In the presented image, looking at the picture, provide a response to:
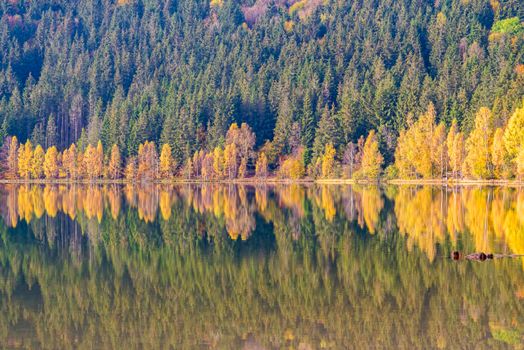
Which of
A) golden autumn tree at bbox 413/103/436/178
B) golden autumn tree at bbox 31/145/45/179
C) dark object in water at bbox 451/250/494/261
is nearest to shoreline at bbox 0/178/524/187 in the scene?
golden autumn tree at bbox 413/103/436/178

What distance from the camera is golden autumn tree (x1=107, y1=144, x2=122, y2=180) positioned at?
515ft

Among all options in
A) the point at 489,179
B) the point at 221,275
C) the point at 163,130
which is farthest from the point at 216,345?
the point at 163,130

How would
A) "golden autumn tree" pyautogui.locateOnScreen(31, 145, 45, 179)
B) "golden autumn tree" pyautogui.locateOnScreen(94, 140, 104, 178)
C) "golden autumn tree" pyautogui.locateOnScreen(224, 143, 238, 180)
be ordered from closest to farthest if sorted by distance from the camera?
1. "golden autumn tree" pyautogui.locateOnScreen(224, 143, 238, 180)
2. "golden autumn tree" pyautogui.locateOnScreen(94, 140, 104, 178)
3. "golden autumn tree" pyautogui.locateOnScreen(31, 145, 45, 179)

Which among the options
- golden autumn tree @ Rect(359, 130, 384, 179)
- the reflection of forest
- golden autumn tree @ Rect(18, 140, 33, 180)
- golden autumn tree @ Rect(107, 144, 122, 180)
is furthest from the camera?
golden autumn tree @ Rect(18, 140, 33, 180)

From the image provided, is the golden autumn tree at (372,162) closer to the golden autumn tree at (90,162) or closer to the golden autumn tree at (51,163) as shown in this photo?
the golden autumn tree at (90,162)

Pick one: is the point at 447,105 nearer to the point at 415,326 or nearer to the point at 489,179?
the point at 489,179

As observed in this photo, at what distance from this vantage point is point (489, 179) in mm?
101562

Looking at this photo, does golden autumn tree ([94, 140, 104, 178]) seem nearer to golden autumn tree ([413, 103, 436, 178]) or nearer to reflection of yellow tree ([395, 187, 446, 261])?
golden autumn tree ([413, 103, 436, 178])

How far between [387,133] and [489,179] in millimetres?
40033

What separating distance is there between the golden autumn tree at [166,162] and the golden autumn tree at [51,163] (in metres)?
24.6

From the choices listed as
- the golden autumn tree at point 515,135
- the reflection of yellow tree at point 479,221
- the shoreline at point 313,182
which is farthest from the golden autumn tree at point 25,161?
the reflection of yellow tree at point 479,221

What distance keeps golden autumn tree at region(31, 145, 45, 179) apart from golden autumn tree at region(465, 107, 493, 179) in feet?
311

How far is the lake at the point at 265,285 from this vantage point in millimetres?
18344

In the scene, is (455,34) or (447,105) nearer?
(447,105)
